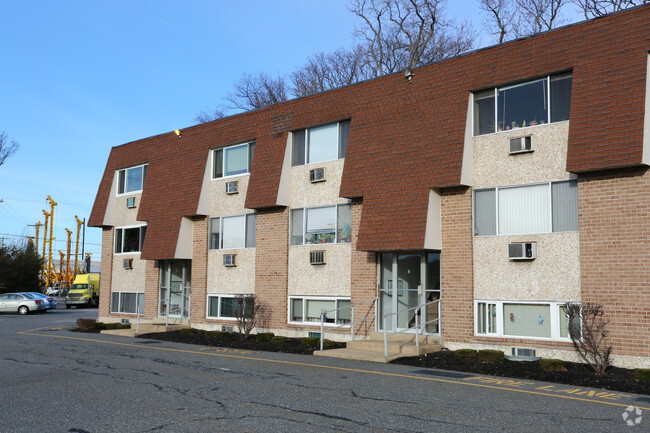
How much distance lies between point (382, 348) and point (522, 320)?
358cm

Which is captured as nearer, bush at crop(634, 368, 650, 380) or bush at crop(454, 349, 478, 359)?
bush at crop(634, 368, 650, 380)

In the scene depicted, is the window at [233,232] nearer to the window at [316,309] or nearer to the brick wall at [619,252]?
the window at [316,309]

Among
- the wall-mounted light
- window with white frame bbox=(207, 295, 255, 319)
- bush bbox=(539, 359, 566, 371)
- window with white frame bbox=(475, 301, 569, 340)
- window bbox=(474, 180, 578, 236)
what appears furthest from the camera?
window with white frame bbox=(207, 295, 255, 319)

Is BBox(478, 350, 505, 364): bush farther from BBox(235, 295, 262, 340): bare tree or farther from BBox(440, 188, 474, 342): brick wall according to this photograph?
BBox(235, 295, 262, 340): bare tree

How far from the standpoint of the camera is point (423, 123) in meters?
16.5

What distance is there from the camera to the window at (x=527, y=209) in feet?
46.1

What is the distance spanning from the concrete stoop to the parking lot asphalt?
22.2 inches

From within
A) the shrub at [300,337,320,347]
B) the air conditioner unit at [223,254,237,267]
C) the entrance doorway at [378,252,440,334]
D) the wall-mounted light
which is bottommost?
the shrub at [300,337,320,347]

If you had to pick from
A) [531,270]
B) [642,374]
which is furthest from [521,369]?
[531,270]

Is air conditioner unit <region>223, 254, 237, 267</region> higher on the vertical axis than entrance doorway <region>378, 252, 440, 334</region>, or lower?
higher

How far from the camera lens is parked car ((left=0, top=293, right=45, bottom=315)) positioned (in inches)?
1491

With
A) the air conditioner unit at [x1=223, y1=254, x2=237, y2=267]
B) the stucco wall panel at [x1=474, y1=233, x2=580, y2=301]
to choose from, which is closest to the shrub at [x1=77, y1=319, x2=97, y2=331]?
the air conditioner unit at [x1=223, y1=254, x2=237, y2=267]

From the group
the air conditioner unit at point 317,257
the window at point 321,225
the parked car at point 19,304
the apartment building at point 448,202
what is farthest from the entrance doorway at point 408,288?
the parked car at point 19,304

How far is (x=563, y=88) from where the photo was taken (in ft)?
47.6
